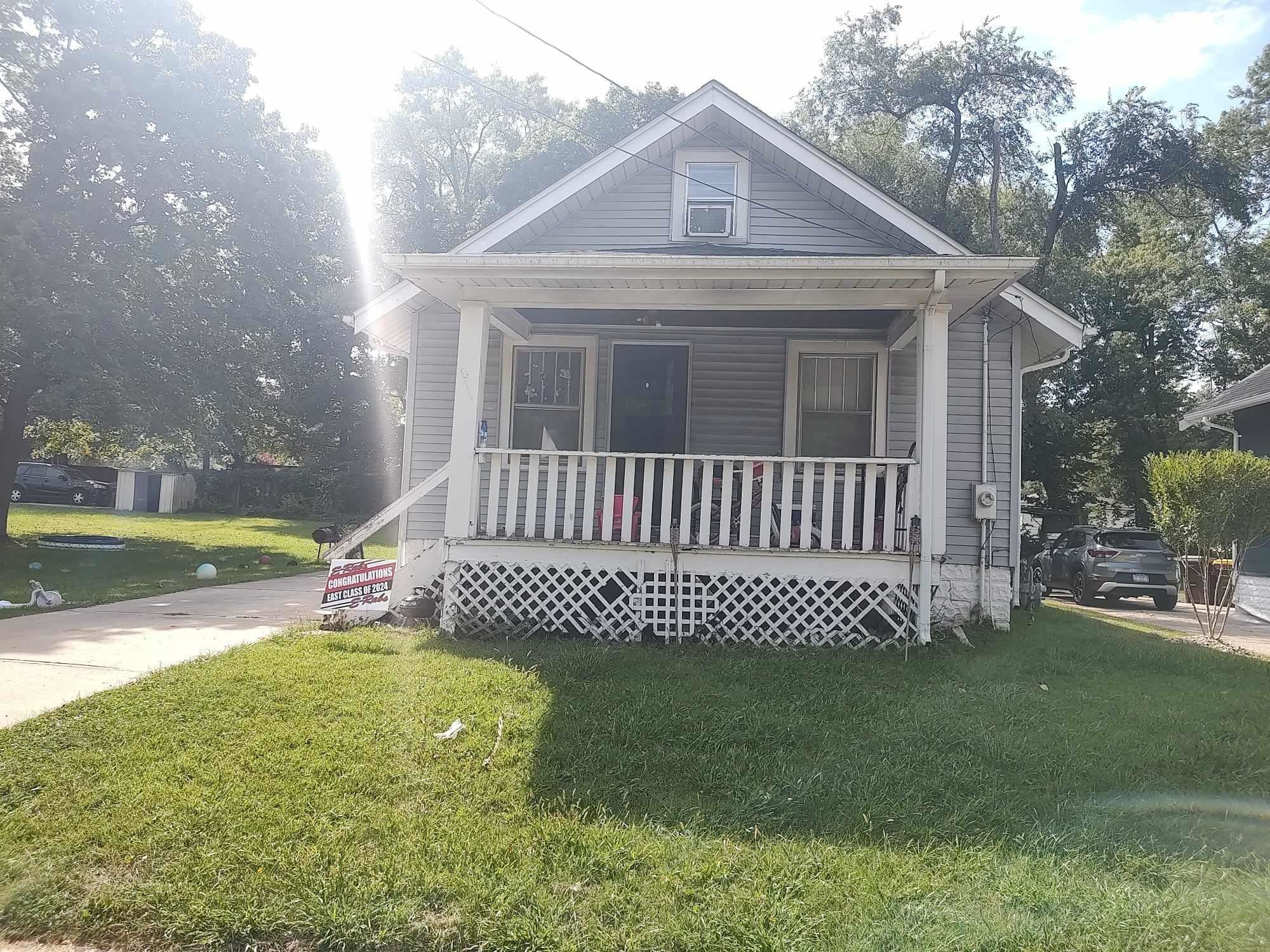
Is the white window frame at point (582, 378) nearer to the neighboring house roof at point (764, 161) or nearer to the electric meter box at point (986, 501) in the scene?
the neighboring house roof at point (764, 161)

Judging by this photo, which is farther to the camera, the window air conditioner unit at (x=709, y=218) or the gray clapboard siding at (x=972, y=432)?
the window air conditioner unit at (x=709, y=218)

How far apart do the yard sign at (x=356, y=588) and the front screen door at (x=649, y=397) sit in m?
2.97

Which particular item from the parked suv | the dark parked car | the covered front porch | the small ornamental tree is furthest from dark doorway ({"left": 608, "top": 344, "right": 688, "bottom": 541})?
the dark parked car

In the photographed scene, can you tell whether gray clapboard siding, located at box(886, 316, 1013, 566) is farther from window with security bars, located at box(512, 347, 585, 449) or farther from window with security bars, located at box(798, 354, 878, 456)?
window with security bars, located at box(512, 347, 585, 449)

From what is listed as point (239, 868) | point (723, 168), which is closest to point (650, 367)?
point (723, 168)

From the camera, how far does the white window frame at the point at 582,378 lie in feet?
29.9

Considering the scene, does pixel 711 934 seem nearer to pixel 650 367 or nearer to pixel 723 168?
pixel 650 367

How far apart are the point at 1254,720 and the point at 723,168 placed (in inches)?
268

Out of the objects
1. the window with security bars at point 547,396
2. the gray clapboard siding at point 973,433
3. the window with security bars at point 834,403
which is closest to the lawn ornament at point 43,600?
the window with security bars at point 547,396

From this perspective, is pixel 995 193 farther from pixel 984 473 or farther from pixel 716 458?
pixel 716 458

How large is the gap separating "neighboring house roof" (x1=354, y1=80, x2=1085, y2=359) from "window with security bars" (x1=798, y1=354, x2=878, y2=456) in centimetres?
128

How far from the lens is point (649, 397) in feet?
30.5

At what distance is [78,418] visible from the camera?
15688 millimetres

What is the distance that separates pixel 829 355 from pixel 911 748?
5.56 meters
